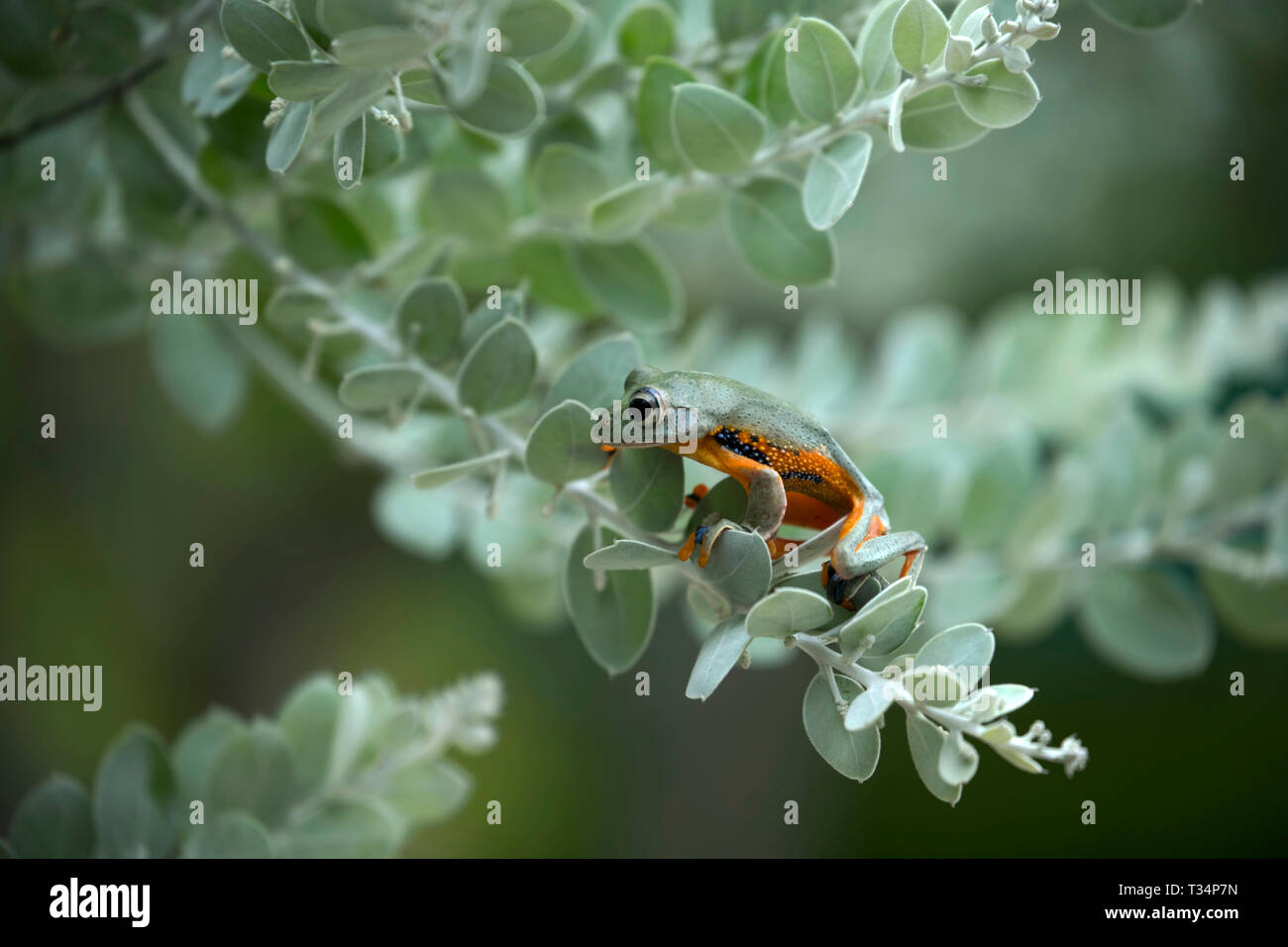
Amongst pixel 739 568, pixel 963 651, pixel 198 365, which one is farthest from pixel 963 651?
pixel 198 365

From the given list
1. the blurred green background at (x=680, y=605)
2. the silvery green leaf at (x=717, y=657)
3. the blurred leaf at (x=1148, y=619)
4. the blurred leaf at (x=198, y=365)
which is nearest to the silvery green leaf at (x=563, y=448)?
the silvery green leaf at (x=717, y=657)


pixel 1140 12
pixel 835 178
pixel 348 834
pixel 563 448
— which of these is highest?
pixel 1140 12

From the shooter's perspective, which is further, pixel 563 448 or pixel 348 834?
pixel 348 834

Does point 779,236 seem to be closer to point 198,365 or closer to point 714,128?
point 714,128

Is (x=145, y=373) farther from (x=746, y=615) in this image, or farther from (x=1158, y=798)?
(x=1158, y=798)

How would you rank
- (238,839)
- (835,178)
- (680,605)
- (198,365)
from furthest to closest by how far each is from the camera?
(680,605) → (198,365) → (238,839) → (835,178)

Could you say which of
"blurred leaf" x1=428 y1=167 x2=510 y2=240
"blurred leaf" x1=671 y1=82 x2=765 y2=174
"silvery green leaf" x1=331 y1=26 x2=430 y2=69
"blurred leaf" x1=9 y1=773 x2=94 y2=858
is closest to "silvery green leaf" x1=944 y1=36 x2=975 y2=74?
"blurred leaf" x1=671 y1=82 x2=765 y2=174
